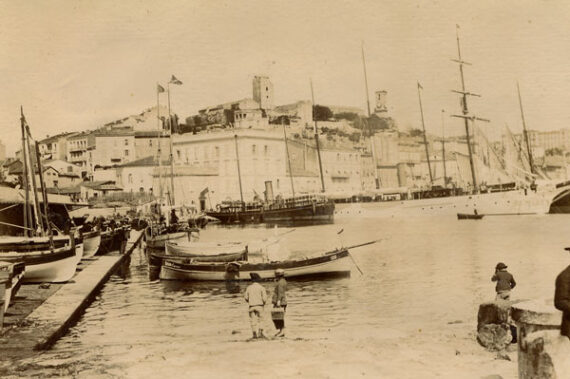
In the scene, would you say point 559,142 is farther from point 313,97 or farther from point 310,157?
point 310,157

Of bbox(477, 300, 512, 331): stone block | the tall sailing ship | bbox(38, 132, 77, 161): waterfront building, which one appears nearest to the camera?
bbox(477, 300, 512, 331): stone block

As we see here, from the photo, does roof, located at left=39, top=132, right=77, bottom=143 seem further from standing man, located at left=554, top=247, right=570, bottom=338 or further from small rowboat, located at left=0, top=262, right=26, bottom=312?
standing man, located at left=554, top=247, right=570, bottom=338

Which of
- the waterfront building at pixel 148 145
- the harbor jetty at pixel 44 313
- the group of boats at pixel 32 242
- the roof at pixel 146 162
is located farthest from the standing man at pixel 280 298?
the roof at pixel 146 162

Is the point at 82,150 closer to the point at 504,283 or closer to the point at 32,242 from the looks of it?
the point at 32,242

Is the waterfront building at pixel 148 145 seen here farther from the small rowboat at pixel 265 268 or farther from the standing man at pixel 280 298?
the standing man at pixel 280 298

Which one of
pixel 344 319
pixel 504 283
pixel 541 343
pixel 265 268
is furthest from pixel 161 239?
pixel 541 343

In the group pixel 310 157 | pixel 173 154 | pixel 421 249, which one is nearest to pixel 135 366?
pixel 173 154

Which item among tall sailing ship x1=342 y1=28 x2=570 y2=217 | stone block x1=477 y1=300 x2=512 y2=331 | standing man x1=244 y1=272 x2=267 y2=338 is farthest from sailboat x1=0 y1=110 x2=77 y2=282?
stone block x1=477 y1=300 x2=512 y2=331
